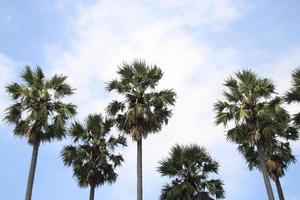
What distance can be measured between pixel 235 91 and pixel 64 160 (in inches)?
436

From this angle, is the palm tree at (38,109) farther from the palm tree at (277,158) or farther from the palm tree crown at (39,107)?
the palm tree at (277,158)

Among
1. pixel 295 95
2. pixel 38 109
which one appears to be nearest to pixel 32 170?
pixel 38 109

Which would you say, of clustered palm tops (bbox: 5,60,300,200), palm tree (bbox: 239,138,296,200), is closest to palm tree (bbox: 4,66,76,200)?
clustered palm tops (bbox: 5,60,300,200)

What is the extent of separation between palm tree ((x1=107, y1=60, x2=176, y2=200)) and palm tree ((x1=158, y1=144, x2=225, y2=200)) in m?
2.78

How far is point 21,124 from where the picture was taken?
77.7 ft

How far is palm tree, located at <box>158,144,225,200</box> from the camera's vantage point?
2520cm

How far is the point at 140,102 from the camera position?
2584 cm

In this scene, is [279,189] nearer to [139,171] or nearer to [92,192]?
[139,171]

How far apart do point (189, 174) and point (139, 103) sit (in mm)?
5281

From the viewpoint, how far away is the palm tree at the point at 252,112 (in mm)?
23000

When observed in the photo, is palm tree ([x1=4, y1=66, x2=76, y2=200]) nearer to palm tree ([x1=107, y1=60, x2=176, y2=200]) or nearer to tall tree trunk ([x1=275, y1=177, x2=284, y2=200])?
palm tree ([x1=107, y1=60, x2=176, y2=200])

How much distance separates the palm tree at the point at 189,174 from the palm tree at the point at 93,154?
315 centimetres

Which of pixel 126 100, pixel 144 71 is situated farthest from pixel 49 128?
pixel 144 71

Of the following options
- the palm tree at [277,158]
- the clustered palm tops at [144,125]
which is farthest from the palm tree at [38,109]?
the palm tree at [277,158]
